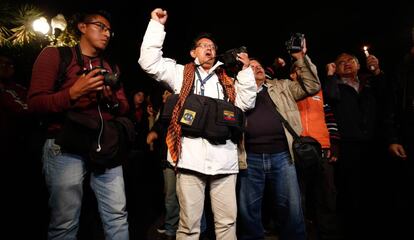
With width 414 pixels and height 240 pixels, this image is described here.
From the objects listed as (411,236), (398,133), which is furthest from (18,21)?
(411,236)

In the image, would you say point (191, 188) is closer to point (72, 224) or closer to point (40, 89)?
point (72, 224)

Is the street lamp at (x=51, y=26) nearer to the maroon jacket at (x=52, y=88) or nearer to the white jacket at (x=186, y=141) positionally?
the maroon jacket at (x=52, y=88)

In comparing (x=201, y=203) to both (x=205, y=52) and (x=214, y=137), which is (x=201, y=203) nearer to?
(x=214, y=137)

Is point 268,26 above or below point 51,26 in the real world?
above

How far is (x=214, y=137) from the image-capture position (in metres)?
2.41

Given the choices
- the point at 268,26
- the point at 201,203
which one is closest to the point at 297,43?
the point at 201,203

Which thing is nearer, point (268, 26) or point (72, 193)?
point (72, 193)

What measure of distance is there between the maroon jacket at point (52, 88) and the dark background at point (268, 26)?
3.76 m

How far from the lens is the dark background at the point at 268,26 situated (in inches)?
257

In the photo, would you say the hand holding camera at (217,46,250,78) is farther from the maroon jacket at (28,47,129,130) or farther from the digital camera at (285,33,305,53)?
the maroon jacket at (28,47,129,130)

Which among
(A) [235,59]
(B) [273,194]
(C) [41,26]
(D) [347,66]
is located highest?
(C) [41,26]

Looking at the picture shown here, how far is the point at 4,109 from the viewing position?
3842 mm

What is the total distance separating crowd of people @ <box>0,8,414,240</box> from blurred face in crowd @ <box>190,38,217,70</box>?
0.01 metres

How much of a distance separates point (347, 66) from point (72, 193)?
4.22m
